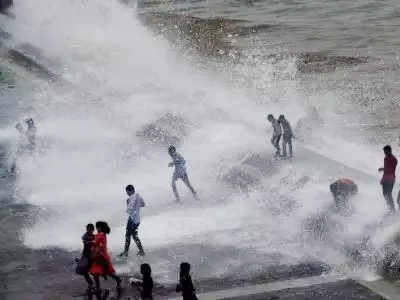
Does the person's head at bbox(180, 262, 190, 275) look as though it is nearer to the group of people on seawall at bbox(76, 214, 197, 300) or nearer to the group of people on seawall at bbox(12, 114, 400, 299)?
the group of people on seawall at bbox(12, 114, 400, 299)

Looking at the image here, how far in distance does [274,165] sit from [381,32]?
26224 millimetres

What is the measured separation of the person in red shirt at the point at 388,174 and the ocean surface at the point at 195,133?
35 centimetres

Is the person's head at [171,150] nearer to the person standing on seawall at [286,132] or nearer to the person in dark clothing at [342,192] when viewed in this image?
the person standing on seawall at [286,132]

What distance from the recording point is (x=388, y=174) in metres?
13.6

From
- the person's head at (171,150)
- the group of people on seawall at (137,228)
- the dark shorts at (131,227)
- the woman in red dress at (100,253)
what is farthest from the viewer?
the person's head at (171,150)

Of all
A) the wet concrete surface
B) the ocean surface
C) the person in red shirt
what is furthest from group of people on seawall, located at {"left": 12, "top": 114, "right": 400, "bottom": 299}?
the wet concrete surface

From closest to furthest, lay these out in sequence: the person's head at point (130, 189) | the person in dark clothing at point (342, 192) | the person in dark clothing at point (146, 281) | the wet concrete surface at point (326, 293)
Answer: the person in dark clothing at point (146, 281), the wet concrete surface at point (326, 293), the person's head at point (130, 189), the person in dark clothing at point (342, 192)

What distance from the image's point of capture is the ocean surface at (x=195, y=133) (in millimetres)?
13727

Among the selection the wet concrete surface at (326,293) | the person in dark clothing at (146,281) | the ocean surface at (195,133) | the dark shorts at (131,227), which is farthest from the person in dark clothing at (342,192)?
the person in dark clothing at (146,281)

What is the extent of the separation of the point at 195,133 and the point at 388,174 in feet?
33.6

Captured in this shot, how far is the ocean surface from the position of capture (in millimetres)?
13727

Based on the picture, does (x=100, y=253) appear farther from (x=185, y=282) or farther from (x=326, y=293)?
(x=326, y=293)

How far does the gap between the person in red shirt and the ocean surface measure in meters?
0.35

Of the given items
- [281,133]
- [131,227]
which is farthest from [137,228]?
[281,133]
